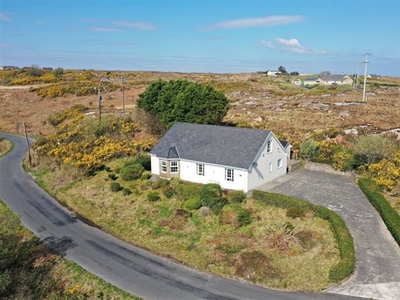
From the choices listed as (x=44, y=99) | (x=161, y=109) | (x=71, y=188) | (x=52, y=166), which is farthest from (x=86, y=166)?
(x=44, y=99)

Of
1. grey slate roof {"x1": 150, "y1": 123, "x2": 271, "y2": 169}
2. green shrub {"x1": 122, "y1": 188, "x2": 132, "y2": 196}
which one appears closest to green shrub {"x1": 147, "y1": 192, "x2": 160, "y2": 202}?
green shrub {"x1": 122, "y1": 188, "x2": 132, "y2": 196}

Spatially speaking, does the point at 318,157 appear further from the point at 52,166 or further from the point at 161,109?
the point at 52,166

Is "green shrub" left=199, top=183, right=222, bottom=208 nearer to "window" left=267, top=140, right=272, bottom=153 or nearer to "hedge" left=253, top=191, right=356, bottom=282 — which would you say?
"hedge" left=253, top=191, right=356, bottom=282

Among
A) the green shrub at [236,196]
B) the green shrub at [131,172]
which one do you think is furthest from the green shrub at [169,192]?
the green shrub at [236,196]

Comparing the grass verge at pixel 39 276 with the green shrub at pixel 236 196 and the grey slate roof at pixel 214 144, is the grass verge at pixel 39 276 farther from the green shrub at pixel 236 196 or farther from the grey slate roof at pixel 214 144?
the grey slate roof at pixel 214 144

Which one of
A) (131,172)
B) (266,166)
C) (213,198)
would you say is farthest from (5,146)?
(266,166)

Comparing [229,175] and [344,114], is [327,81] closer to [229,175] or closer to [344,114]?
[344,114]
